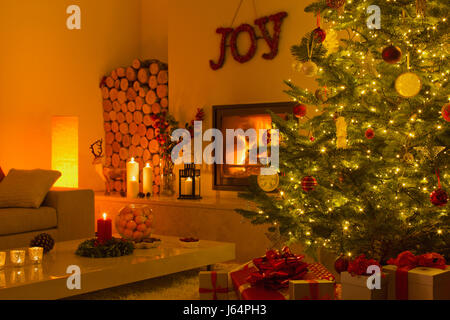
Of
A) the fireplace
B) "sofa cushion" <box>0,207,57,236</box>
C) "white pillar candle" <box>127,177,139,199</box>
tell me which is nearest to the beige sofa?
"sofa cushion" <box>0,207,57,236</box>

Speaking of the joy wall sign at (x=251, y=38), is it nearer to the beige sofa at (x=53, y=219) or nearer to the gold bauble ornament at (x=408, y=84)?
the beige sofa at (x=53, y=219)

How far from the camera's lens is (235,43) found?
4844 mm

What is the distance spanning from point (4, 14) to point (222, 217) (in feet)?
8.50

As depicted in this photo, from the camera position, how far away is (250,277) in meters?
2.56

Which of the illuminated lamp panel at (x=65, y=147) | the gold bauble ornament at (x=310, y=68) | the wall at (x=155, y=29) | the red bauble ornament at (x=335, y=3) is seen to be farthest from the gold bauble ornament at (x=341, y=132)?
the wall at (x=155, y=29)

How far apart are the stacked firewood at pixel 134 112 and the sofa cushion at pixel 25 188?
1284 mm

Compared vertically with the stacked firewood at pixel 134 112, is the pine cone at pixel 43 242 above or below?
below

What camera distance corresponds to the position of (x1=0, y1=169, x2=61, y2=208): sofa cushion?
402cm

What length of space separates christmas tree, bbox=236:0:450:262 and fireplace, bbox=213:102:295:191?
6.03ft

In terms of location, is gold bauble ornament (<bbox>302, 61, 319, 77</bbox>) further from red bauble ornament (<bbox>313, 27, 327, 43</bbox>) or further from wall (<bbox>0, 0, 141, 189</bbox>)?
wall (<bbox>0, 0, 141, 189</bbox>)

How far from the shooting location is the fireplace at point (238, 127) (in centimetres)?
467

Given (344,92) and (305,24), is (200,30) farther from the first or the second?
(344,92)

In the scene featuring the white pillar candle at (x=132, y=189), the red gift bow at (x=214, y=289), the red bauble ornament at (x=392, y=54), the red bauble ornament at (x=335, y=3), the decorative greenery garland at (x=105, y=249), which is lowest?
the red gift bow at (x=214, y=289)
